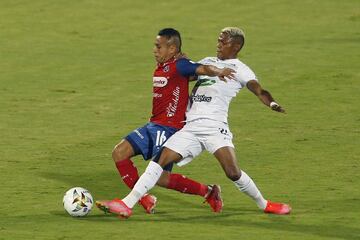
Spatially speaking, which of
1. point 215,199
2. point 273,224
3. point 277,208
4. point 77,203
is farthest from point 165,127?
point 273,224

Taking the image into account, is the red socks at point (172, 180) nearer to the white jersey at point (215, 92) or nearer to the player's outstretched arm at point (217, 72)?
the white jersey at point (215, 92)

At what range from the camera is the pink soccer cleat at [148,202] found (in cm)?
1433

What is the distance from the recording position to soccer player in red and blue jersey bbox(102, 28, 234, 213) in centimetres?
1438

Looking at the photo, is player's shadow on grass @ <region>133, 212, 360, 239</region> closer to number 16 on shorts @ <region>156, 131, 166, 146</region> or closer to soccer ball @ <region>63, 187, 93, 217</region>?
soccer ball @ <region>63, 187, 93, 217</region>

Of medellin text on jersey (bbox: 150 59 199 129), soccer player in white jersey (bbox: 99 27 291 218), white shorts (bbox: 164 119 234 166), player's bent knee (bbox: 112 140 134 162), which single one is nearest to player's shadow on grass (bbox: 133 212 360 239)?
soccer player in white jersey (bbox: 99 27 291 218)

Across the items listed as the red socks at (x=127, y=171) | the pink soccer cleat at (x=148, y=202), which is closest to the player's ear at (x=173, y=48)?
the red socks at (x=127, y=171)

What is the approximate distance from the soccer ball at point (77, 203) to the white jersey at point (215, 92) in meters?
1.57

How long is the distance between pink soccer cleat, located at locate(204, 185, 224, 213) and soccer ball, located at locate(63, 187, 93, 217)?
146cm

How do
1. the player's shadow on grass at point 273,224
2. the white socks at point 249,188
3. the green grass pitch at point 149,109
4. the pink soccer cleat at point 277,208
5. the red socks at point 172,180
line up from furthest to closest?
the red socks at point 172,180 < the pink soccer cleat at point 277,208 < the white socks at point 249,188 < the green grass pitch at point 149,109 < the player's shadow on grass at point 273,224

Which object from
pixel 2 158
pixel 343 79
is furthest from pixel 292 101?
pixel 2 158

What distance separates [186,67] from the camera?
46.8ft

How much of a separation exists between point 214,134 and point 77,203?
71.8 inches

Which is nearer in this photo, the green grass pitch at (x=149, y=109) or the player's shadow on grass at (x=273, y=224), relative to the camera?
the player's shadow on grass at (x=273, y=224)

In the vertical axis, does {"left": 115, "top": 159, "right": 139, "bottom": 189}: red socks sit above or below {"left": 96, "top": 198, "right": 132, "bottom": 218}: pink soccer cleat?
above
